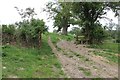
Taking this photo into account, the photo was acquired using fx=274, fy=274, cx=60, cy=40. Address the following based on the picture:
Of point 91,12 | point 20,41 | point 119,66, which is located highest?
point 91,12

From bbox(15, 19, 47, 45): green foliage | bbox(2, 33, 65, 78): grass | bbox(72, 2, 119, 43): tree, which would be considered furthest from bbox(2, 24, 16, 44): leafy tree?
bbox(72, 2, 119, 43): tree

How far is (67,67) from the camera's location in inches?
449

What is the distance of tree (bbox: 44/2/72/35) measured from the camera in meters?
26.7

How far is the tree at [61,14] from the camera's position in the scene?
26.7 m

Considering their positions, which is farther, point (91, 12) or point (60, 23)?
point (60, 23)

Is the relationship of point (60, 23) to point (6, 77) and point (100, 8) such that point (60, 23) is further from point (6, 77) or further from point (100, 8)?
point (6, 77)

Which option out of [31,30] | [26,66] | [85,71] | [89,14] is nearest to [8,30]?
[31,30]

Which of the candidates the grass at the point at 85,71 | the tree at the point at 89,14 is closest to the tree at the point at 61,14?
the tree at the point at 89,14

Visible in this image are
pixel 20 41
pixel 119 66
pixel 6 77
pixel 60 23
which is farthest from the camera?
pixel 60 23

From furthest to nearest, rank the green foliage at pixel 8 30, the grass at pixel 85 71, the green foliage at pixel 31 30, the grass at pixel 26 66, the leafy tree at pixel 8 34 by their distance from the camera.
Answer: the green foliage at pixel 31 30 < the green foliage at pixel 8 30 < the leafy tree at pixel 8 34 < the grass at pixel 85 71 < the grass at pixel 26 66

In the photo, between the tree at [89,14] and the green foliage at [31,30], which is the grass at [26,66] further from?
the tree at [89,14]

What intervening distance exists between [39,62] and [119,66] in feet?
12.6

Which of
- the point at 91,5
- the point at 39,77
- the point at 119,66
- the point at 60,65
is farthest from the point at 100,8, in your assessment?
the point at 39,77

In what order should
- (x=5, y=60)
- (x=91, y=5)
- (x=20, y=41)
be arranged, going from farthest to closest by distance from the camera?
1. (x=91, y=5)
2. (x=20, y=41)
3. (x=5, y=60)
